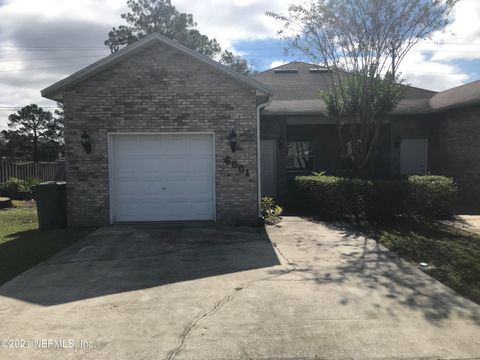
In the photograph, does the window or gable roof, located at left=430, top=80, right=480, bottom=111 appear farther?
the window

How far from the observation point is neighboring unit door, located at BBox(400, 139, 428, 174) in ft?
55.2

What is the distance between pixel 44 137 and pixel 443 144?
59.3 metres

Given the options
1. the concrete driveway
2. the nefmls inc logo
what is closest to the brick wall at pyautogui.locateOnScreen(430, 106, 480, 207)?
the concrete driveway

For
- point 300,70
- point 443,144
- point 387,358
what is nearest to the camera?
point 387,358

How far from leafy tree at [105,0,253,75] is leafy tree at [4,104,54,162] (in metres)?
28.6

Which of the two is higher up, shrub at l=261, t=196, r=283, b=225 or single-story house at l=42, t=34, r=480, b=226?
single-story house at l=42, t=34, r=480, b=226

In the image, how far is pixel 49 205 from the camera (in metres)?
10.9

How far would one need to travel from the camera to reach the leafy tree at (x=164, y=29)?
39531 millimetres

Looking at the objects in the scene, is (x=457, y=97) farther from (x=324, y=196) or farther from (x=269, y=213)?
(x=269, y=213)

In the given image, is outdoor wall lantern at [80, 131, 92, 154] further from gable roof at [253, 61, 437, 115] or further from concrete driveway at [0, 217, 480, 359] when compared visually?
gable roof at [253, 61, 437, 115]

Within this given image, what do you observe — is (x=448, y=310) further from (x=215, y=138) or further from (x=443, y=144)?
(x=443, y=144)

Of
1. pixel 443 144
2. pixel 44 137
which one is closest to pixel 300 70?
pixel 443 144

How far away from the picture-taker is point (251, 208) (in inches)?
437

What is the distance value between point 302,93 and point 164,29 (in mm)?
25526
